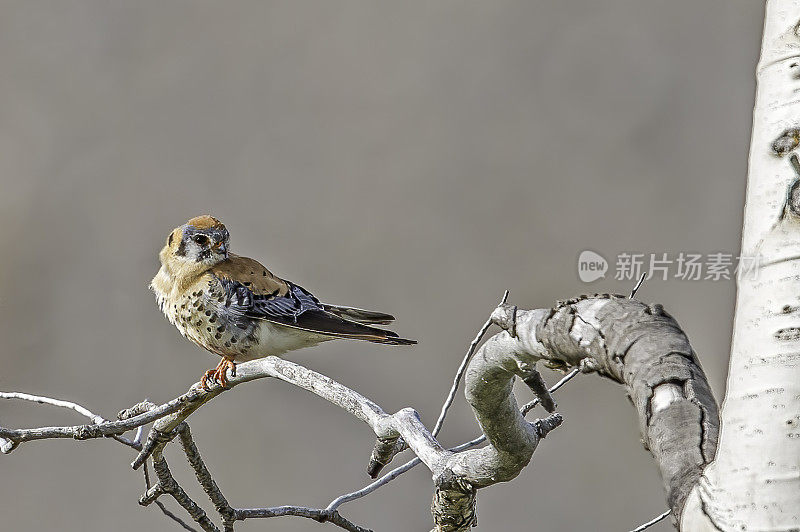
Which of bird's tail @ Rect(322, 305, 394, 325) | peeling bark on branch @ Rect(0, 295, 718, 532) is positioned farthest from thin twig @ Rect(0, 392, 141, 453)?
bird's tail @ Rect(322, 305, 394, 325)

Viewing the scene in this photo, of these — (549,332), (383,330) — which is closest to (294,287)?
(383,330)

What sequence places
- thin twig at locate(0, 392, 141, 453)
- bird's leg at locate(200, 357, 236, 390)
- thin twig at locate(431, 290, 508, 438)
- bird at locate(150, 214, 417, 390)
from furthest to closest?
1. bird at locate(150, 214, 417, 390)
2. bird's leg at locate(200, 357, 236, 390)
3. thin twig at locate(0, 392, 141, 453)
4. thin twig at locate(431, 290, 508, 438)

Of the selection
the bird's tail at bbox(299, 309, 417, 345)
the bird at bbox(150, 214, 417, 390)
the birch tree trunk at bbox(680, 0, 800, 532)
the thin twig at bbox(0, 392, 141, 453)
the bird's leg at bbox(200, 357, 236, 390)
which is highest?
the bird at bbox(150, 214, 417, 390)

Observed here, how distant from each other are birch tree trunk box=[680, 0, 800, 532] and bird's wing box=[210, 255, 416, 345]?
3.65ft

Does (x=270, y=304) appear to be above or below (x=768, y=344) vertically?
above

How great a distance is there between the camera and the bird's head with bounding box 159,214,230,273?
159cm

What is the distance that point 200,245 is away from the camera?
1.59 metres

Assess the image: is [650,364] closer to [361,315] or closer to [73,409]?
[73,409]

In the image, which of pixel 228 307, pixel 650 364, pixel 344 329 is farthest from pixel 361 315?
pixel 650 364

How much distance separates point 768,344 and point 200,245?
4.23 feet

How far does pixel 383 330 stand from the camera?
1479mm

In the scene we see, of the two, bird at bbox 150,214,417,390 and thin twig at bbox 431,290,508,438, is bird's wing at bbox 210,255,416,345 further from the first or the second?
thin twig at bbox 431,290,508,438

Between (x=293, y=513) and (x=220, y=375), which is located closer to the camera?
(x=293, y=513)

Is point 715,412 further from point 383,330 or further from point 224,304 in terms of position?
point 224,304
